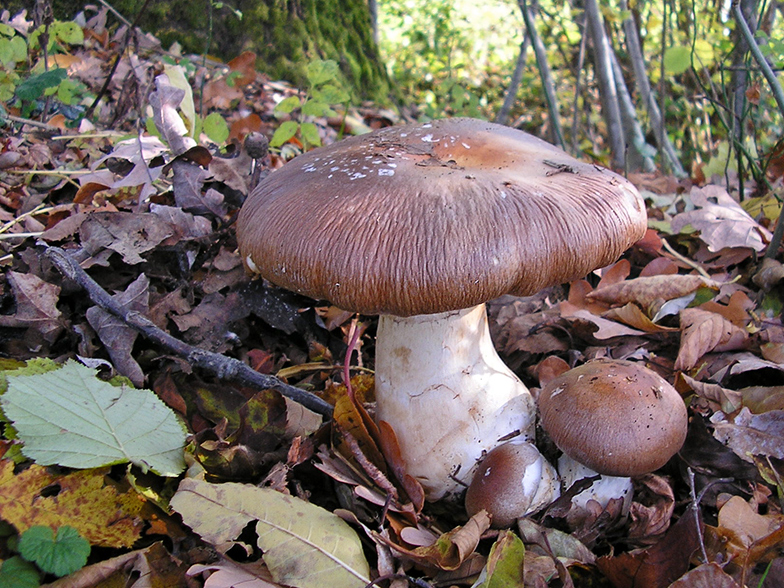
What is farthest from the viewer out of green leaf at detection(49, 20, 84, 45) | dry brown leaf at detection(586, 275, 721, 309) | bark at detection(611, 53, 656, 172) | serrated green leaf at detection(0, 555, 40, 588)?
bark at detection(611, 53, 656, 172)

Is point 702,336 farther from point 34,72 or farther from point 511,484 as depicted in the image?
point 34,72

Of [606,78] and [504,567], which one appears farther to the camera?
[606,78]

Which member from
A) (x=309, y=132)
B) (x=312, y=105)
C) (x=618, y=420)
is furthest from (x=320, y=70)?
(x=618, y=420)

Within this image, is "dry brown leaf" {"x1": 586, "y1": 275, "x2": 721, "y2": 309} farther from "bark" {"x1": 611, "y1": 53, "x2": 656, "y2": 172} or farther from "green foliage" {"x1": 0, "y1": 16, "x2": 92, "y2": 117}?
"green foliage" {"x1": 0, "y1": 16, "x2": 92, "y2": 117}

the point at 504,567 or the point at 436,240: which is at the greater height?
the point at 436,240

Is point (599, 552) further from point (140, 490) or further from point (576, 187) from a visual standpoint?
point (140, 490)

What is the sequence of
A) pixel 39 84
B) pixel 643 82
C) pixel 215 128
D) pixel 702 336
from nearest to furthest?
pixel 702 336 → pixel 39 84 → pixel 215 128 → pixel 643 82

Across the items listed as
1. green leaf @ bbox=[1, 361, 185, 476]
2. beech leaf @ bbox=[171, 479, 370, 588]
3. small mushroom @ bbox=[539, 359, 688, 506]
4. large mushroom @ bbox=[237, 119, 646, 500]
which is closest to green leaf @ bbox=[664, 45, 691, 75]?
large mushroom @ bbox=[237, 119, 646, 500]
